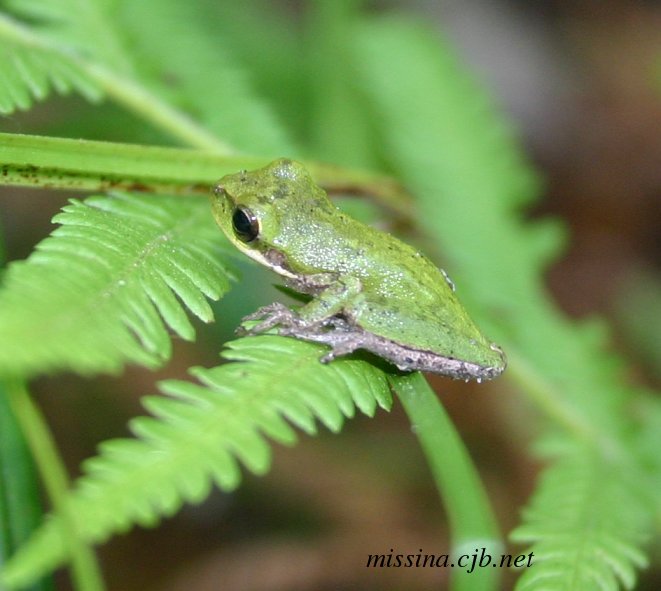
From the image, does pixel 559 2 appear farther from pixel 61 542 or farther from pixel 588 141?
pixel 61 542

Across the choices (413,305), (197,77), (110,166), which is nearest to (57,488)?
(110,166)

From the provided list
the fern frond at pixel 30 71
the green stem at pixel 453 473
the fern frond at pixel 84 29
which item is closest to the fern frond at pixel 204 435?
the green stem at pixel 453 473

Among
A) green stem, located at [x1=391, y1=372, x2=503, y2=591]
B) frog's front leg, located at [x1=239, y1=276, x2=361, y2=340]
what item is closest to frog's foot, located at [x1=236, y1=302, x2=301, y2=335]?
frog's front leg, located at [x1=239, y1=276, x2=361, y2=340]

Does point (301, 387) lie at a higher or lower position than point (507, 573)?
lower

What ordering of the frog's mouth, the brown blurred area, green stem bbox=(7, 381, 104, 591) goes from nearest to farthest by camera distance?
green stem bbox=(7, 381, 104, 591)
the frog's mouth
the brown blurred area

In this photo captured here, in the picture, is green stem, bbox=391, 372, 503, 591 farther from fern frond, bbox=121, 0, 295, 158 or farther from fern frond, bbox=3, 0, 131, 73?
fern frond, bbox=3, 0, 131, 73

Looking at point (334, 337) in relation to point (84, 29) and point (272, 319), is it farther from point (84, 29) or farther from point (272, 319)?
point (84, 29)

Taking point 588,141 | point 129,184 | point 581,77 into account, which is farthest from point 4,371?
point 581,77

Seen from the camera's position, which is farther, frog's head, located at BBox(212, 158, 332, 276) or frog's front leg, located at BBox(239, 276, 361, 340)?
frog's head, located at BBox(212, 158, 332, 276)
